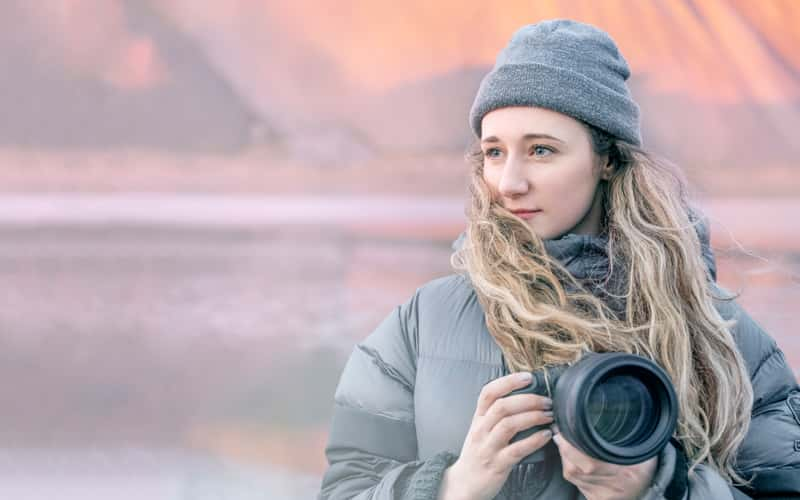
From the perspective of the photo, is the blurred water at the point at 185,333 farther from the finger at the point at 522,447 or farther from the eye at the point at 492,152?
the finger at the point at 522,447

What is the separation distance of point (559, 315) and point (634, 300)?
11 centimetres

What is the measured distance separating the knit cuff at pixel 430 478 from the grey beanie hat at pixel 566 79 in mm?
415

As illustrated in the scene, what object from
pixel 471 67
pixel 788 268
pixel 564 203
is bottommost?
pixel 564 203

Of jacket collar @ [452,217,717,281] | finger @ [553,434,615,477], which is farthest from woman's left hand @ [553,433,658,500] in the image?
jacket collar @ [452,217,717,281]

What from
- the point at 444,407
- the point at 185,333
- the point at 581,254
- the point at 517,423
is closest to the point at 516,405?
the point at 517,423

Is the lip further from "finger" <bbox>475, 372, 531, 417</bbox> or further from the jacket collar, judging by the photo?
"finger" <bbox>475, 372, 531, 417</bbox>

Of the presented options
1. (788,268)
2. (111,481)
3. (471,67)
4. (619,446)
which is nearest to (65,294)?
(111,481)

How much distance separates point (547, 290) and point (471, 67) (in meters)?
0.99

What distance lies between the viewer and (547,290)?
108 centimetres

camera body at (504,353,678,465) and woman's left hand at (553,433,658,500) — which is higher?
camera body at (504,353,678,465)

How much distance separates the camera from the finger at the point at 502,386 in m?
0.93

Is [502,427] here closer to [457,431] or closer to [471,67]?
[457,431]

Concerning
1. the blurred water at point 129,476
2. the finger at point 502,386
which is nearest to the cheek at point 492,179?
the finger at point 502,386

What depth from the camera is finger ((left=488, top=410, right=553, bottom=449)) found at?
93cm
